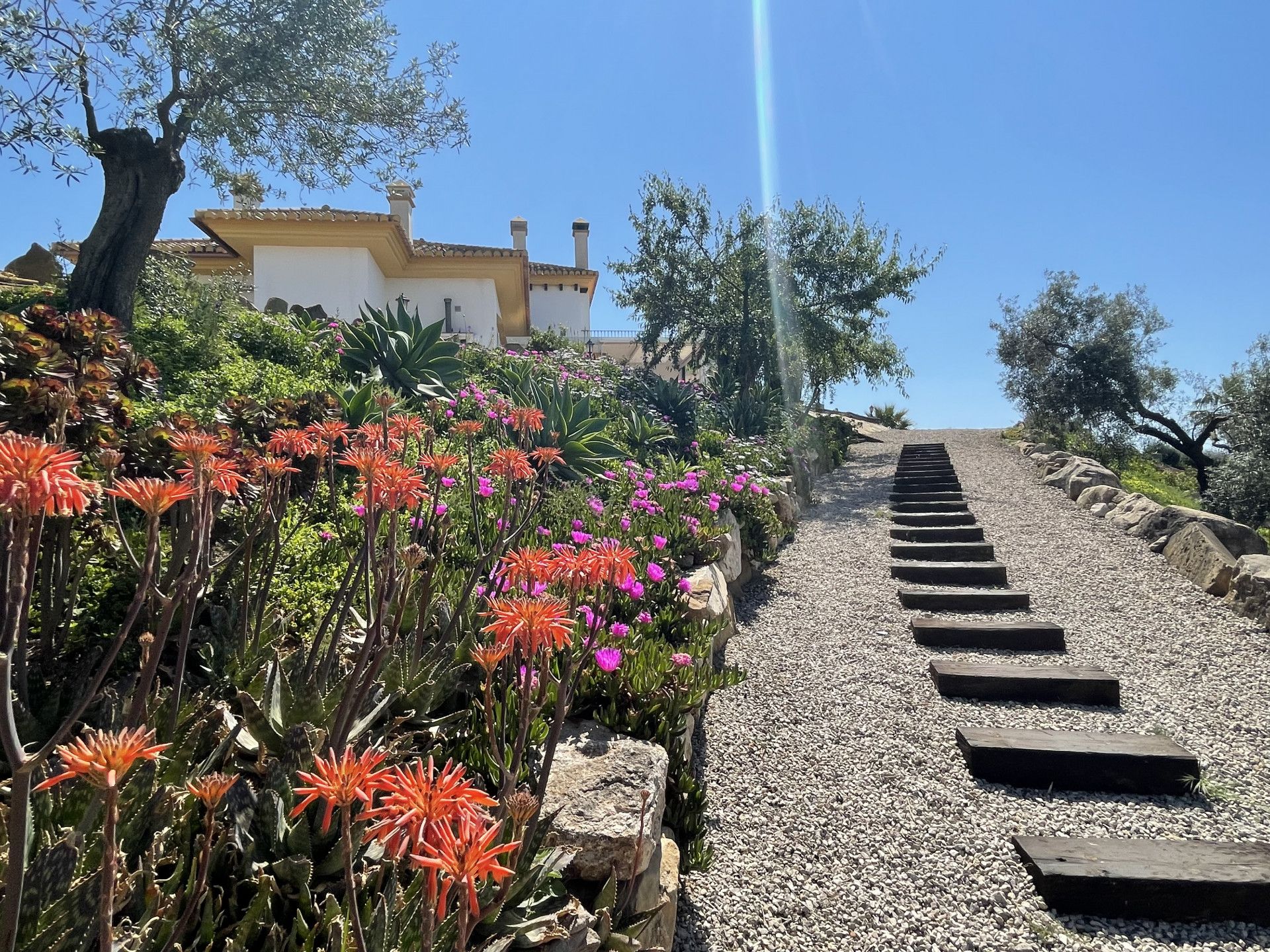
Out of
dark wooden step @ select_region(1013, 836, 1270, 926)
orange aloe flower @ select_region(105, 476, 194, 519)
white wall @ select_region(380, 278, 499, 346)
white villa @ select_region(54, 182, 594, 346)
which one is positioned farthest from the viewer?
white wall @ select_region(380, 278, 499, 346)

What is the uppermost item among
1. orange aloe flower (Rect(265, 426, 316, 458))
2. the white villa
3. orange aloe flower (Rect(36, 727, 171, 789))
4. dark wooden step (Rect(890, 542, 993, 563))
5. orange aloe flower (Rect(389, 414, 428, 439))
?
the white villa

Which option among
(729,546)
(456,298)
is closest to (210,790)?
(729,546)

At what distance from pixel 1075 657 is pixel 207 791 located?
222 inches

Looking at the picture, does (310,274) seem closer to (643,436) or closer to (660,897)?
(643,436)

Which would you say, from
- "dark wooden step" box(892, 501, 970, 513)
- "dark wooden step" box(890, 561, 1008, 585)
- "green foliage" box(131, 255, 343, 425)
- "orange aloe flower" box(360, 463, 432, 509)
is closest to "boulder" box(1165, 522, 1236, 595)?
"dark wooden step" box(890, 561, 1008, 585)

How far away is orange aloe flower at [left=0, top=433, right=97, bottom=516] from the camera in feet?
2.76

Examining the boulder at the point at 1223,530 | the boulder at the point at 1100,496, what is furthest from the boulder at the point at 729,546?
the boulder at the point at 1100,496

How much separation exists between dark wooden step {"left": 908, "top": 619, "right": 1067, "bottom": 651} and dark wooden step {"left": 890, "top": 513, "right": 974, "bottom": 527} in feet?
11.0

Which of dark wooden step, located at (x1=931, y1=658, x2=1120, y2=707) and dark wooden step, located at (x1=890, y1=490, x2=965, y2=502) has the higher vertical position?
dark wooden step, located at (x1=890, y1=490, x2=965, y2=502)

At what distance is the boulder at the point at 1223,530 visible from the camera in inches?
261

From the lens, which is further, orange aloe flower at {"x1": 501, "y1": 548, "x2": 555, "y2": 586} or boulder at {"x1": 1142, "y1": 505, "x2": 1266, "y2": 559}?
boulder at {"x1": 1142, "y1": 505, "x2": 1266, "y2": 559}

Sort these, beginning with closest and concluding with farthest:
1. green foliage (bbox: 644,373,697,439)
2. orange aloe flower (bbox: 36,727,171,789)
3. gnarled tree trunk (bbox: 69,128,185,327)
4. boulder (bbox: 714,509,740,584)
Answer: orange aloe flower (bbox: 36,727,171,789) < boulder (bbox: 714,509,740,584) < gnarled tree trunk (bbox: 69,128,185,327) < green foliage (bbox: 644,373,697,439)

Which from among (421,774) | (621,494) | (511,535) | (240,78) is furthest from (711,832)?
(240,78)

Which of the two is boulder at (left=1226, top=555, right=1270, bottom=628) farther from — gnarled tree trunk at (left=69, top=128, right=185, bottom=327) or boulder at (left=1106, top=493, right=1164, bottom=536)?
gnarled tree trunk at (left=69, top=128, right=185, bottom=327)
